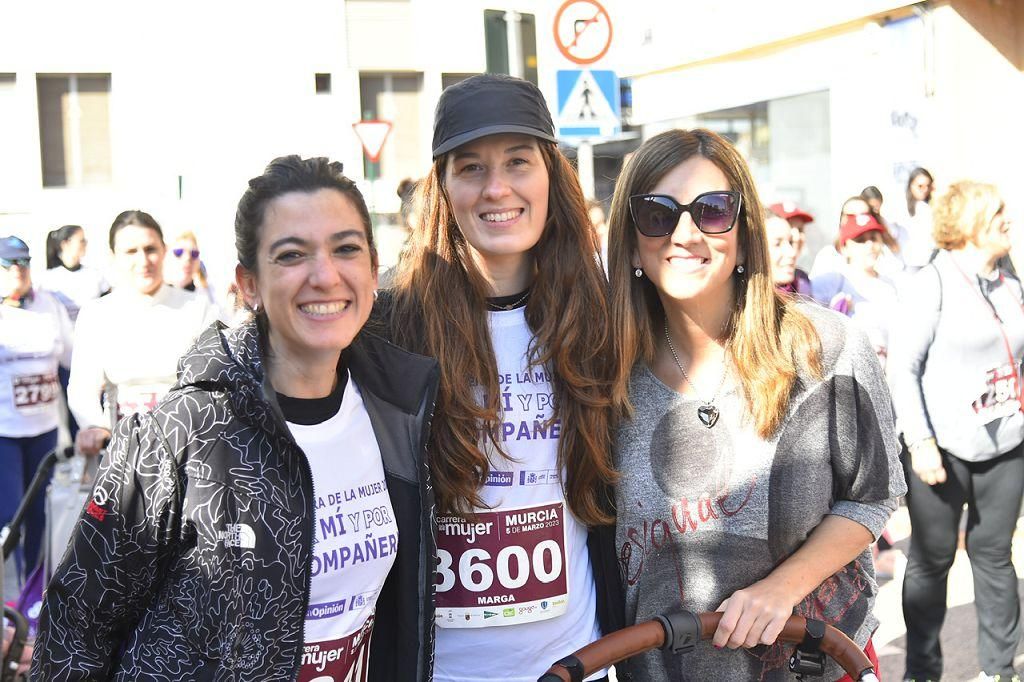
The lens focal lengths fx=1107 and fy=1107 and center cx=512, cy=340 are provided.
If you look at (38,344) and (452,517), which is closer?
(452,517)

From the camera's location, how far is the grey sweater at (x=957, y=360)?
484 centimetres

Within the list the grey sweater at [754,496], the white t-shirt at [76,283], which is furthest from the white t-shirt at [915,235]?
the white t-shirt at [76,283]

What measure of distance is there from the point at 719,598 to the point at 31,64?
2173 centimetres

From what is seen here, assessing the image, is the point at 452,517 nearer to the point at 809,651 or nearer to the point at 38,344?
the point at 809,651

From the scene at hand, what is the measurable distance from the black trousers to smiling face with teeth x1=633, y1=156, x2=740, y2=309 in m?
2.74

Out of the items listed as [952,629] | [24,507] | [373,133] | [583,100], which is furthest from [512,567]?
[373,133]

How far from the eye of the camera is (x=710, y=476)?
8.39 feet

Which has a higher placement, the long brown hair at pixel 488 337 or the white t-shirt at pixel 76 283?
the white t-shirt at pixel 76 283

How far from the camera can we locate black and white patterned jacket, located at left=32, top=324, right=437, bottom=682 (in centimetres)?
215

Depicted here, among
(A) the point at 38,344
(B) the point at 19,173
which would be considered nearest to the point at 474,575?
(A) the point at 38,344

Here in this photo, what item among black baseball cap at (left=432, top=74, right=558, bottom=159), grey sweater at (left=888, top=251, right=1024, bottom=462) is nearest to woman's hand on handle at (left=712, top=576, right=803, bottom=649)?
black baseball cap at (left=432, top=74, right=558, bottom=159)

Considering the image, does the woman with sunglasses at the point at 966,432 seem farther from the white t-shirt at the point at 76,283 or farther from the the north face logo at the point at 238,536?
the white t-shirt at the point at 76,283

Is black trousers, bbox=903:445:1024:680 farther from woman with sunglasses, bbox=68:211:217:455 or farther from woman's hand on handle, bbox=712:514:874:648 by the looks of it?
woman with sunglasses, bbox=68:211:217:455

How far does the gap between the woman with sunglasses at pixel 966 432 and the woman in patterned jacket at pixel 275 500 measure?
308 cm
